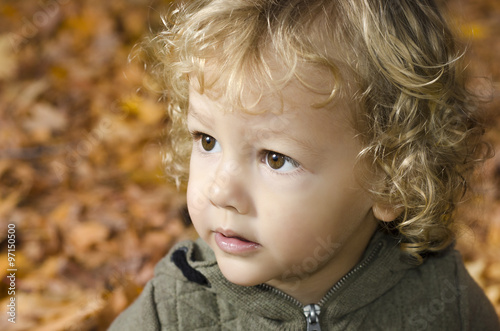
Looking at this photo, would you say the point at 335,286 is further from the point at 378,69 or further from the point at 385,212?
the point at 378,69

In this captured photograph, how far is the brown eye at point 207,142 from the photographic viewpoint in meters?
1.43

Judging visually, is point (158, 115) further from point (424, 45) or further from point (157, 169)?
point (424, 45)

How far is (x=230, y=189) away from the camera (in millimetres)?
1287

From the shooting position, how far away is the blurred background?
2236 mm

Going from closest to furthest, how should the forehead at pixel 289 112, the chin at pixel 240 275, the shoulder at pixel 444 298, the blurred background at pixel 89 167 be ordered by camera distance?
the forehead at pixel 289 112 < the chin at pixel 240 275 < the shoulder at pixel 444 298 < the blurred background at pixel 89 167

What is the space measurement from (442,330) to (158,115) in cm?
217

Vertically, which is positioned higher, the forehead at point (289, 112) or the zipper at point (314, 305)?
the forehead at point (289, 112)

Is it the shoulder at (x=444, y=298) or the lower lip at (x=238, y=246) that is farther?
the shoulder at (x=444, y=298)

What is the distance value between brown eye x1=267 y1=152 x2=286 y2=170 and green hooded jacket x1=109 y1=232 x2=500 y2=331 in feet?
1.19

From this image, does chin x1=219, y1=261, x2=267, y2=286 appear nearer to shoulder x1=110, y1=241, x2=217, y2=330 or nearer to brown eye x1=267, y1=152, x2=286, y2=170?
shoulder x1=110, y1=241, x2=217, y2=330

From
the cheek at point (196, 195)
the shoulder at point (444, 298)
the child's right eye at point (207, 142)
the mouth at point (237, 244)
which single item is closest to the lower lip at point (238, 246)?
the mouth at point (237, 244)

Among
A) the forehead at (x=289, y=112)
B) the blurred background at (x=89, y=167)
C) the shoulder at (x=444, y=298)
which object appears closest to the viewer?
the forehead at (x=289, y=112)

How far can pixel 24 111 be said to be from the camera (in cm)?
351

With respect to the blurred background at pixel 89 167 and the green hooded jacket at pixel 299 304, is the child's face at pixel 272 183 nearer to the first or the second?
the green hooded jacket at pixel 299 304
